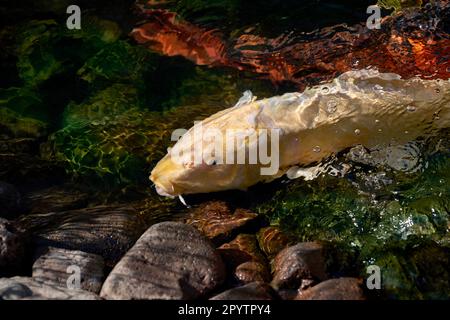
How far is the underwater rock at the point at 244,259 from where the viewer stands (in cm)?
463

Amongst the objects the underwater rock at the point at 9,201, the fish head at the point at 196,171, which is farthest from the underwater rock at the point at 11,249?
the fish head at the point at 196,171

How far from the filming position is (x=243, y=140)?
16.9 feet

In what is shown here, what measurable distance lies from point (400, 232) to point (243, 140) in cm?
155

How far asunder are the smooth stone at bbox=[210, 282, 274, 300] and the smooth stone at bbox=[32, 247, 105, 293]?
101cm

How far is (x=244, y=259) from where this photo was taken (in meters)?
4.86

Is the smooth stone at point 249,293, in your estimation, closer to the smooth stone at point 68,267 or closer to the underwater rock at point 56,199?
the smooth stone at point 68,267

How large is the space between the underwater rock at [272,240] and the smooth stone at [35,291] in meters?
1.55

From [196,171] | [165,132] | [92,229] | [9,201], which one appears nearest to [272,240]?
[196,171]

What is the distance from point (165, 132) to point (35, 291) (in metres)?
2.58

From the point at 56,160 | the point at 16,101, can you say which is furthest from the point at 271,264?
the point at 16,101

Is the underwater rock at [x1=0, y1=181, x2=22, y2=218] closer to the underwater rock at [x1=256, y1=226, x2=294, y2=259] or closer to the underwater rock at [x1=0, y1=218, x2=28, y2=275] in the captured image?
the underwater rock at [x1=0, y1=218, x2=28, y2=275]

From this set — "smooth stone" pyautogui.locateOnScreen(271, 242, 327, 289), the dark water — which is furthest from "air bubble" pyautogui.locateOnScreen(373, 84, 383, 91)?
"smooth stone" pyautogui.locateOnScreen(271, 242, 327, 289)

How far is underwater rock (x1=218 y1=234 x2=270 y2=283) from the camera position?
4629 mm
